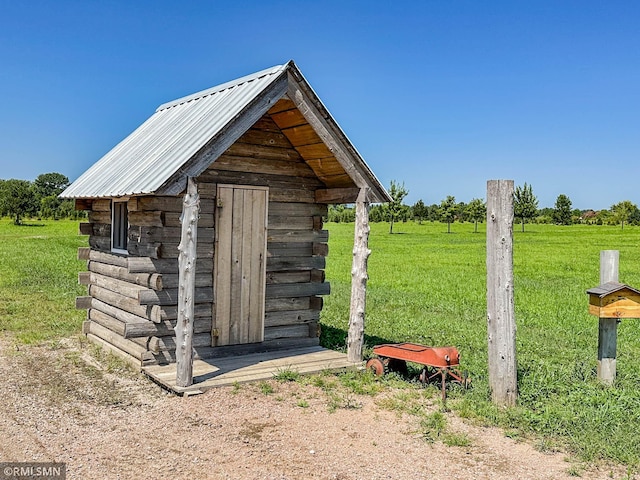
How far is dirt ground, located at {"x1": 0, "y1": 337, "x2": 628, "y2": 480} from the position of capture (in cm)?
607

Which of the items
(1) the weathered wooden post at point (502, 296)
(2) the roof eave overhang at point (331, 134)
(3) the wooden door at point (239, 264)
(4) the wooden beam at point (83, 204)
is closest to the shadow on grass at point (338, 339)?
(3) the wooden door at point (239, 264)

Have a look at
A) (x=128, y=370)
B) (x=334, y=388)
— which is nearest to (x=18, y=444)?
(x=128, y=370)

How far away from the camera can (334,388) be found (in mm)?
9016

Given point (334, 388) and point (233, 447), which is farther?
point (334, 388)

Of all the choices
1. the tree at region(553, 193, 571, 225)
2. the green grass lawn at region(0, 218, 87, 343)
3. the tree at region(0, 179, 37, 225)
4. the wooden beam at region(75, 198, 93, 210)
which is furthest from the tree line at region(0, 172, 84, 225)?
the tree at region(553, 193, 571, 225)

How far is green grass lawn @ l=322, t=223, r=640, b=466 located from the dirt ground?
563mm

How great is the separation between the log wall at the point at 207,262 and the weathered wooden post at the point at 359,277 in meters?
1.47

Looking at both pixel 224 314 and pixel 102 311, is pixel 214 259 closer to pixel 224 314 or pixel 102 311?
pixel 224 314

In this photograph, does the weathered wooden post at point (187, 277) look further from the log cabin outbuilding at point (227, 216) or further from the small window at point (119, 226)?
the small window at point (119, 226)

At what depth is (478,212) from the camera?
3317 inches

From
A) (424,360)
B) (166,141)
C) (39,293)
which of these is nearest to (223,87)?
(166,141)

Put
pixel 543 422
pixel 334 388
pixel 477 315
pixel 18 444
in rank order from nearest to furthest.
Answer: pixel 18 444, pixel 543 422, pixel 334 388, pixel 477 315

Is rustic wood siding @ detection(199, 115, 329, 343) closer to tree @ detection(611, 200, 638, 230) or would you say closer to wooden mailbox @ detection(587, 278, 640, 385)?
wooden mailbox @ detection(587, 278, 640, 385)

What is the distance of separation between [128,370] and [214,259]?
2.24 m
